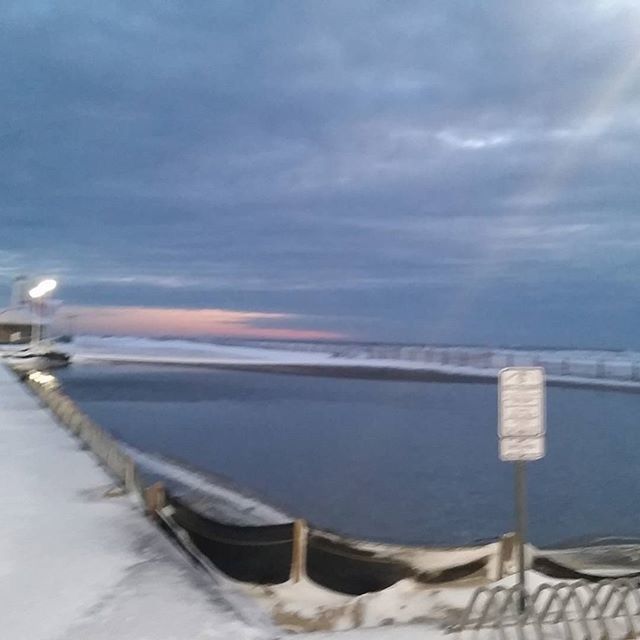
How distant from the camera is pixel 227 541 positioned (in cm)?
960

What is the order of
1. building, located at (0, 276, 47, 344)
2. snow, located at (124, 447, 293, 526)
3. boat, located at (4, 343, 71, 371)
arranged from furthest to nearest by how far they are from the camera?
building, located at (0, 276, 47, 344) → boat, located at (4, 343, 71, 371) → snow, located at (124, 447, 293, 526)

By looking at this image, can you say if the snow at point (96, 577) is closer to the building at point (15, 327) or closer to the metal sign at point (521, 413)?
the metal sign at point (521, 413)

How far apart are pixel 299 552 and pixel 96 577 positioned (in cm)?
259

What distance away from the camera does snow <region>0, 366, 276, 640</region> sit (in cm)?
560

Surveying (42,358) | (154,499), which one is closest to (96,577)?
(154,499)

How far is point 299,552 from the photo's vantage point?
8695 millimetres

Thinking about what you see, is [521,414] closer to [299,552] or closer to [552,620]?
[552,620]

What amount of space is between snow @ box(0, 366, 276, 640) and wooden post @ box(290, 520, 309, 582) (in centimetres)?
119

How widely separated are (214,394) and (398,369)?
24.5 m

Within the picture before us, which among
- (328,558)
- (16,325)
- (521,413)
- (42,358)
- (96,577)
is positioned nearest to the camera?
(521,413)

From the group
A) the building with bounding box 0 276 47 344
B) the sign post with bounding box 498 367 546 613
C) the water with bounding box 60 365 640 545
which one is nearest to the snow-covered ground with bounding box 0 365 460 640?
the sign post with bounding box 498 367 546 613

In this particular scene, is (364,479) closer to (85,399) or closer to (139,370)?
(85,399)

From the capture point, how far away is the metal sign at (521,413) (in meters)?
5.81

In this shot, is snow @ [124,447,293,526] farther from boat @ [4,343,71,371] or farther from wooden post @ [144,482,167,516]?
boat @ [4,343,71,371]
